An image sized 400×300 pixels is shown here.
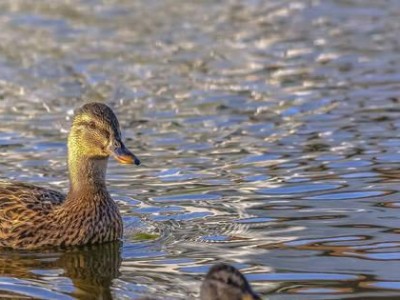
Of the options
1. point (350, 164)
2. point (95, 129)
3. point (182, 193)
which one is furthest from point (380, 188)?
point (95, 129)

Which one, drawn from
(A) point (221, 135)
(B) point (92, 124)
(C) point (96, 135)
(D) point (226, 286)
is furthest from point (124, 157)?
(A) point (221, 135)

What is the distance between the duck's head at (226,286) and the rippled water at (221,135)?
3.61 ft

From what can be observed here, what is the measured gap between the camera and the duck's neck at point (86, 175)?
13.6 metres

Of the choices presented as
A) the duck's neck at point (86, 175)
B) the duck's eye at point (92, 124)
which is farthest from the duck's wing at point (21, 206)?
the duck's eye at point (92, 124)

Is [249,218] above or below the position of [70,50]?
below

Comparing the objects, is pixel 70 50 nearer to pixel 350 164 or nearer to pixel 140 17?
pixel 140 17

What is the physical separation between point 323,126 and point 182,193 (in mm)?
3460

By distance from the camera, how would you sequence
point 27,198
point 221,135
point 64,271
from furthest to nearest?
point 221,135 < point 27,198 < point 64,271

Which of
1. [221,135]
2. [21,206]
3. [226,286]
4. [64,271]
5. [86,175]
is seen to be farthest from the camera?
[221,135]

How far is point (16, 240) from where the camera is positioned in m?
13.2

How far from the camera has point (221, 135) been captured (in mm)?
17406

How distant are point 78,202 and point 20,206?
0.57m

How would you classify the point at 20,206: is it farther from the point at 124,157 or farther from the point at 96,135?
the point at 124,157

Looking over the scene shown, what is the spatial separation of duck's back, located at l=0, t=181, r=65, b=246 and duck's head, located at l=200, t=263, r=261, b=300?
3.73 m
